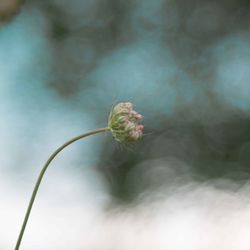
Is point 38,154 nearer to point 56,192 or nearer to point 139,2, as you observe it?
point 56,192

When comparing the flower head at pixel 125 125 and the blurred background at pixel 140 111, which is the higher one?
the blurred background at pixel 140 111

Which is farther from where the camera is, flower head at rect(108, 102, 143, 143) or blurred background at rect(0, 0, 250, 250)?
blurred background at rect(0, 0, 250, 250)

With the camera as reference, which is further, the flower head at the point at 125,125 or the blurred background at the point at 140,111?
the blurred background at the point at 140,111

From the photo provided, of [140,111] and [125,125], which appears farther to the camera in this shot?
[140,111]

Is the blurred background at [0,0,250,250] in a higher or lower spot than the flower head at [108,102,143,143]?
higher
